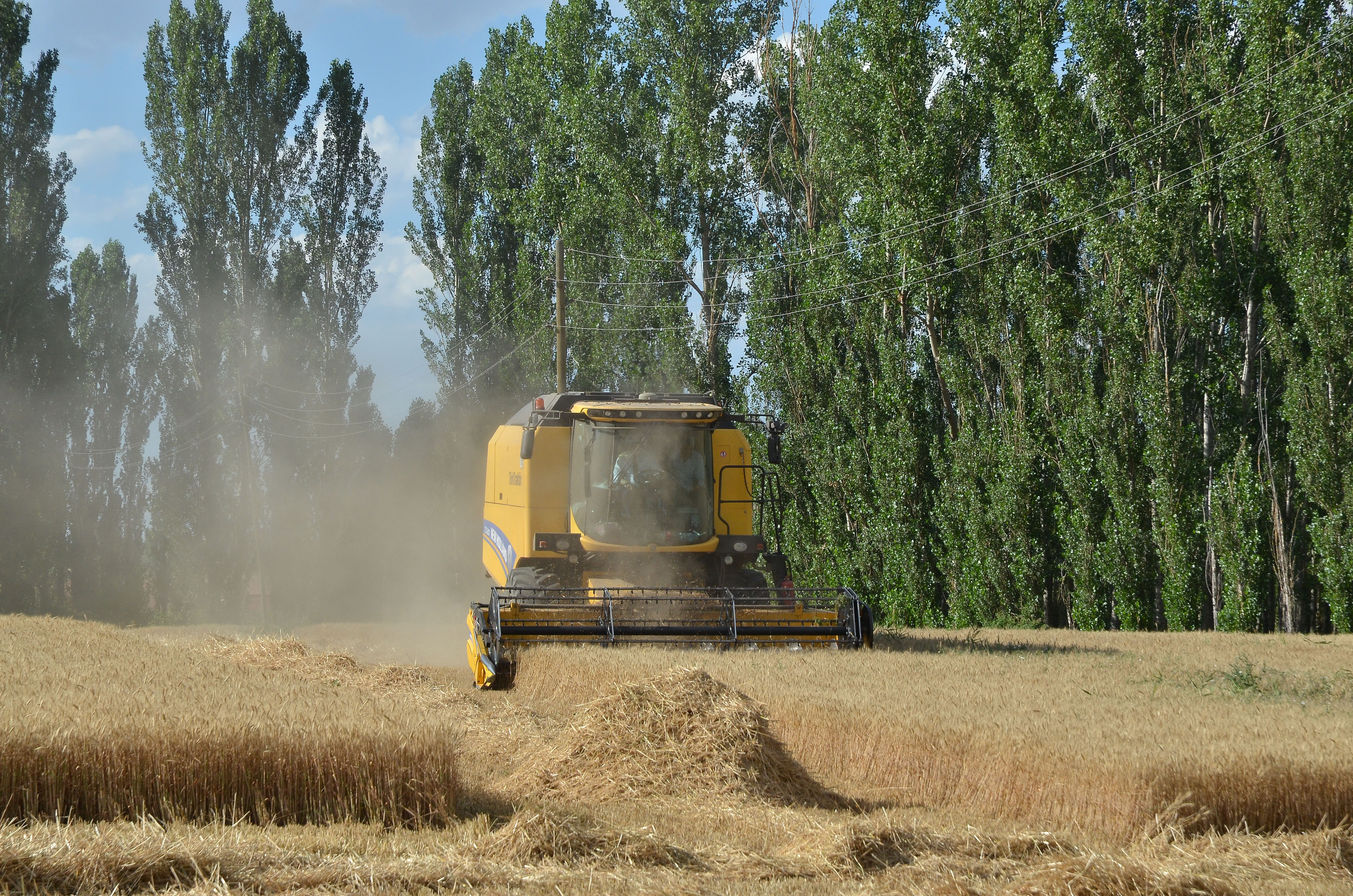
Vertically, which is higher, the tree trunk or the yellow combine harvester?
the tree trunk

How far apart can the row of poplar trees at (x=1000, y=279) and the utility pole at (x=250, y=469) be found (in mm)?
8064

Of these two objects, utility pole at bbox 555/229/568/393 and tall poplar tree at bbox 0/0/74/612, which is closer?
→ utility pole at bbox 555/229/568/393

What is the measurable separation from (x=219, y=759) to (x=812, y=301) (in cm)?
1870

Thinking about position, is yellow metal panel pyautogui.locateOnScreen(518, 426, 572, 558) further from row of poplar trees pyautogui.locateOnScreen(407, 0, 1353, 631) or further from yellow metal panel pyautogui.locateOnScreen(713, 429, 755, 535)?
row of poplar trees pyautogui.locateOnScreen(407, 0, 1353, 631)

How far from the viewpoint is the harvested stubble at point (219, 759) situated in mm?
5031

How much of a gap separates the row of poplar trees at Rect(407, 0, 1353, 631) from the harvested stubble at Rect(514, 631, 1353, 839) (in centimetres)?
701

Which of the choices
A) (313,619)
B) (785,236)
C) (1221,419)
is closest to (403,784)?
(1221,419)

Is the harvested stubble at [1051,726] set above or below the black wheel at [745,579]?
below

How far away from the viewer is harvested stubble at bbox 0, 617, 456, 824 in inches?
198

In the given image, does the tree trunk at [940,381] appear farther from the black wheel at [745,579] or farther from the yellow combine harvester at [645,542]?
the black wheel at [745,579]

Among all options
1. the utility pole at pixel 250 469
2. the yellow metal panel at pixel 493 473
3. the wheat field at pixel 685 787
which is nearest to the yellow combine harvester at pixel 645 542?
the yellow metal panel at pixel 493 473

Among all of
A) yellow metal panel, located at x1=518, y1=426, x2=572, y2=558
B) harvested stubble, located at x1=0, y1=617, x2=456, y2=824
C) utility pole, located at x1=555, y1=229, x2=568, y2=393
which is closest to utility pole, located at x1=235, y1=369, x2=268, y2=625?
utility pole, located at x1=555, y1=229, x2=568, y2=393

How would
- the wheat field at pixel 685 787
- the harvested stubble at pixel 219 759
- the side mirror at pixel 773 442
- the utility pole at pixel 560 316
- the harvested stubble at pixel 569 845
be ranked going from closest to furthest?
the wheat field at pixel 685 787
the harvested stubble at pixel 569 845
the harvested stubble at pixel 219 759
the side mirror at pixel 773 442
the utility pole at pixel 560 316

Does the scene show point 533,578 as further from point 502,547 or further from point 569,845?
point 569,845
